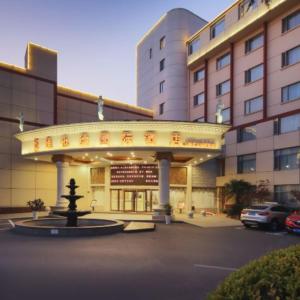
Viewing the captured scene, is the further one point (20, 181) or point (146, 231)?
point (20, 181)

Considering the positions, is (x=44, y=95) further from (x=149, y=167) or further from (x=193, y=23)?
(x=193, y=23)

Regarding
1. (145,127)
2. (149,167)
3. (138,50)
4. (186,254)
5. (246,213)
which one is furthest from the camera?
(138,50)

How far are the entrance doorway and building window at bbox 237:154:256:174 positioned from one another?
334 inches

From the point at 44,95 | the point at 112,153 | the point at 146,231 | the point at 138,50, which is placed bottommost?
the point at 146,231

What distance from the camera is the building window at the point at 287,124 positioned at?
29359 millimetres

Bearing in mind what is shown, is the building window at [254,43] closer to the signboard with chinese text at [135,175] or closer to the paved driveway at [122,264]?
the signboard with chinese text at [135,175]

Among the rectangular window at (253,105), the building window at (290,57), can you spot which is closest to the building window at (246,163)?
the rectangular window at (253,105)

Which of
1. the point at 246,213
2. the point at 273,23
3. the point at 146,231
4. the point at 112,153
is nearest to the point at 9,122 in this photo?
the point at 112,153

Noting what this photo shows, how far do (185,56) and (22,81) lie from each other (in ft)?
63.9

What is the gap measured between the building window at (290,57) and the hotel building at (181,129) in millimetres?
82

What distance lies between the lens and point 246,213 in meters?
23.9

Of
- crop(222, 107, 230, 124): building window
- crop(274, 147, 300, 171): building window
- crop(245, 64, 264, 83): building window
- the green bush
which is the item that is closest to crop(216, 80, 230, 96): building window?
crop(222, 107, 230, 124): building window

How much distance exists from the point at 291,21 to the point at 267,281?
103ft

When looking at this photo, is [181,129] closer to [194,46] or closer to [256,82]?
[256,82]
